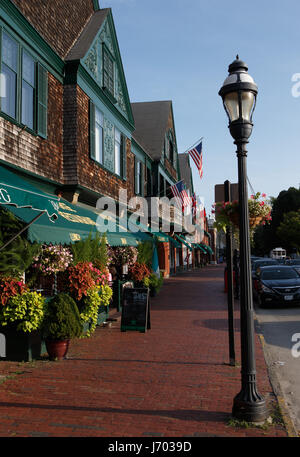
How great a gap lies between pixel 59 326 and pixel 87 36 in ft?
34.8

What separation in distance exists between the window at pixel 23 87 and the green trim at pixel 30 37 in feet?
0.75

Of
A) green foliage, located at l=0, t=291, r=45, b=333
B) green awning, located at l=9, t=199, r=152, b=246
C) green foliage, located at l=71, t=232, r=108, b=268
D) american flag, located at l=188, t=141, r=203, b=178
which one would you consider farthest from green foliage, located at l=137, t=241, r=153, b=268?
green foliage, located at l=0, t=291, r=45, b=333

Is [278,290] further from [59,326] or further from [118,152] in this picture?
[59,326]

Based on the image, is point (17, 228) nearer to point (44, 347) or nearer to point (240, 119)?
point (44, 347)

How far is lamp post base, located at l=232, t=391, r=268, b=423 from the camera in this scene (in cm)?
500

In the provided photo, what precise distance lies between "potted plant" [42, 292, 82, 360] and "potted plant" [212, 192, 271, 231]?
10.4 feet

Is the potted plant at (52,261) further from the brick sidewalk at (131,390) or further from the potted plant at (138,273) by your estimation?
the potted plant at (138,273)

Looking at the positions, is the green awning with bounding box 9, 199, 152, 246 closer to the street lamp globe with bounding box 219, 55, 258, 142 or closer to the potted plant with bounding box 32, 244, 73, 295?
the potted plant with bounding box 32, 244, 73, 295

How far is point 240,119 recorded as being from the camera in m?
5.49

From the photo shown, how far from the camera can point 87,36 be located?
14422 millimetres

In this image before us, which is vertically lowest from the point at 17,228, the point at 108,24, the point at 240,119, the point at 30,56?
the point at 17,228

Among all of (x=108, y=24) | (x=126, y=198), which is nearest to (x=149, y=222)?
(x=126, y=198)

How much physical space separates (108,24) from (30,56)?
6.31m

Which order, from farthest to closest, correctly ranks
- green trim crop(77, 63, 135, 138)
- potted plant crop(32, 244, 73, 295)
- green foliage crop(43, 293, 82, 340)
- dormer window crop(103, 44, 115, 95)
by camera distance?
dormer window crop(103, 44, 115, 95), green trim crop(77, 63, 135, 138), potted plant crop(32, 244, 73, 295), green foliage crop(43, 293, 82, 340)
